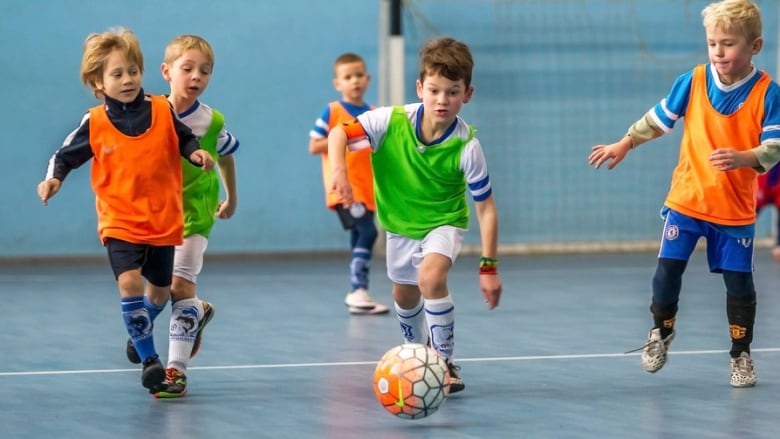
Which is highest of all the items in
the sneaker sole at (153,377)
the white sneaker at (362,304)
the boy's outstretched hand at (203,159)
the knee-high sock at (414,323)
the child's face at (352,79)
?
the boy's outstretched hand at (203,159)

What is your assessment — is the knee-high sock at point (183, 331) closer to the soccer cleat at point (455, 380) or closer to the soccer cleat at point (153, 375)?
the soccer cleat at point (153, 375)

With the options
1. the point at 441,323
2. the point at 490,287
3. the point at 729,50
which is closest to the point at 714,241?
the point at 729,50

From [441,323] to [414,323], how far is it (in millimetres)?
243

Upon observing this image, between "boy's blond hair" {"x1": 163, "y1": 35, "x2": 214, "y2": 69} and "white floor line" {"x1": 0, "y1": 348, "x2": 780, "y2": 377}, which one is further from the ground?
"boy's blond hair" {"x1": 163, "y1": 35, "x2": 214, "y2": 69}

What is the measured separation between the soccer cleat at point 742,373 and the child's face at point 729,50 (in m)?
1.07

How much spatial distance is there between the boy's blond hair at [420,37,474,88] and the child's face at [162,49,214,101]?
932 millimetres

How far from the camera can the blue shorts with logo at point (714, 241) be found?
472 cm

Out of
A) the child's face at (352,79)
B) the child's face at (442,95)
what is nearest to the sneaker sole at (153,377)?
the child's face at (442,95)

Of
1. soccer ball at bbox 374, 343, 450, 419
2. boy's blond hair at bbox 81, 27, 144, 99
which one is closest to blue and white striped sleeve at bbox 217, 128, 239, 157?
boy's blond hair at bbox 81, 27, 144, 99

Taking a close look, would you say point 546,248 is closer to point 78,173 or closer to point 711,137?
point 78,173

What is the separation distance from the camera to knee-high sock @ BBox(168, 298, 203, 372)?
4.79m

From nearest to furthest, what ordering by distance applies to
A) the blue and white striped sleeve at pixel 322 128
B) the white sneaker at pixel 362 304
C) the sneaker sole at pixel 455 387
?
the sneaker sole at pixel 455 387 → the white sneaker at pixel 362 304 → the blue and white striped sleeve at pixel 322 128

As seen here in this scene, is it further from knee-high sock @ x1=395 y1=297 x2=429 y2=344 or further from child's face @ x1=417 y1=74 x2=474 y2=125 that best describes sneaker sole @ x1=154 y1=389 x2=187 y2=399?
child's face @ x1=417 y1=74 x2=474 y2=125

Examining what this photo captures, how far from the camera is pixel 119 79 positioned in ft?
15.0
